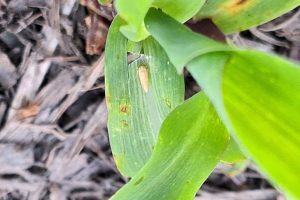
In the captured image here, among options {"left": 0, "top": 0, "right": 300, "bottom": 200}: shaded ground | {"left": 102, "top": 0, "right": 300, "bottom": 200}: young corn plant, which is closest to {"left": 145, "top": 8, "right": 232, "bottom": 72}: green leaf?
{"left": 102, "top": 0, "right": 300, "bottom": 200}: young corn plant

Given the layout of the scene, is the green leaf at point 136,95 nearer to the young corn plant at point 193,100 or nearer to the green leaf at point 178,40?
the young corn plant at point 193,100

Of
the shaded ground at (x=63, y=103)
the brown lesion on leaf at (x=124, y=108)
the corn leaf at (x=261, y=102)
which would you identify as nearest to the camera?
the corn leaf at (x=261, y=102)

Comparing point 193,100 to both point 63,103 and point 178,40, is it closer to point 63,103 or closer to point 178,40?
point 178,40

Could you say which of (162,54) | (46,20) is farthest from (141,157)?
(46,20)

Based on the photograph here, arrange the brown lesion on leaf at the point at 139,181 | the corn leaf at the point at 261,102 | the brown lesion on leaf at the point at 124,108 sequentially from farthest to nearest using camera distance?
the brown lesion on leaf at the point at 124,108 < the brown lesion on leaf at the point at 139,181 < the corn leaf at the point at 261,102

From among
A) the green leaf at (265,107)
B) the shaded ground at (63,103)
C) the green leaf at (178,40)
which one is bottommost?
the shaded ground at (63,103)

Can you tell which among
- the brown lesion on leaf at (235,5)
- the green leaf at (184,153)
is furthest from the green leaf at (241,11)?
the green leaf at (184,153)

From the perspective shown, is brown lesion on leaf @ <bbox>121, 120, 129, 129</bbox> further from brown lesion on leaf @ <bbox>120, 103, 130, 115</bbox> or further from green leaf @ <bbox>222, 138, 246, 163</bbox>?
green leaf @ <bbox>222, 138, 246, 163</bbox>
